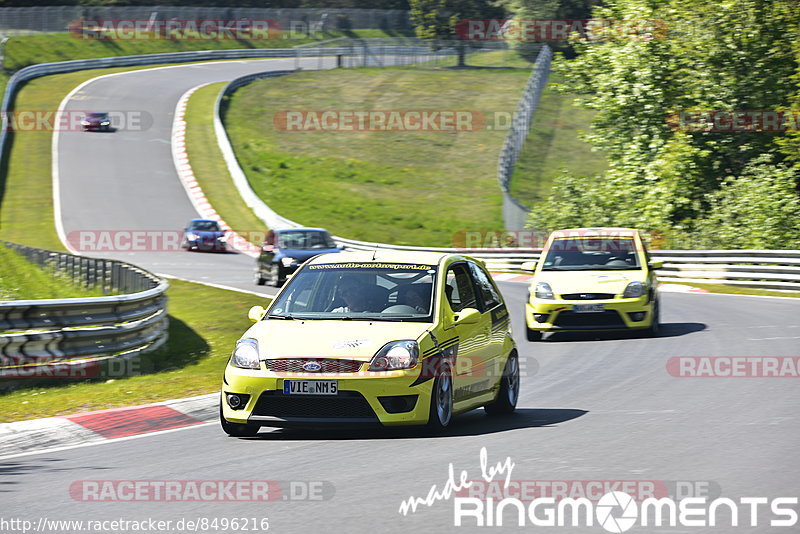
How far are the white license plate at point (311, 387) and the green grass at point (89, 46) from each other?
222 feet

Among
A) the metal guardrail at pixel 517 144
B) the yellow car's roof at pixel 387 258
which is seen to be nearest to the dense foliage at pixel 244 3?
the metal guardrail at pixel 517 144

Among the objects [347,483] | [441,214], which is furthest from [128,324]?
[441,214]

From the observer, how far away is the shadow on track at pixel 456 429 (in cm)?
925

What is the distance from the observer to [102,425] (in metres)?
10.2

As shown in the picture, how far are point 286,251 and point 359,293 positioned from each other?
17.3 meters

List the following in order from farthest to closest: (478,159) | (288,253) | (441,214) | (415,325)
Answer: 1. (478,159)
2. (441,214)
3. (288,253)
4. (415,325)

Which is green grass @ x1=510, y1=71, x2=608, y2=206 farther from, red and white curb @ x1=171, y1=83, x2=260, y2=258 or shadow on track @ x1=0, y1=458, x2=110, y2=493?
shadow on track @ x1=0, y1=458, x2=110, y2=493

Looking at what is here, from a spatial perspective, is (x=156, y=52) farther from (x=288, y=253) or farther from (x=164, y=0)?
(x=288, y=253)

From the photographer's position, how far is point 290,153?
58656 mm

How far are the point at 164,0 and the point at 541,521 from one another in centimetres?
10008

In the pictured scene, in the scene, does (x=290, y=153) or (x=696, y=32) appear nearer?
(x=696, y=32)

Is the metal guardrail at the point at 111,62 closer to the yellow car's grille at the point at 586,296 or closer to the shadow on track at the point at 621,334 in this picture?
the shadow on track at the point at 621,334

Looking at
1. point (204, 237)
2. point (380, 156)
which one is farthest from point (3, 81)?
point (204, 237)

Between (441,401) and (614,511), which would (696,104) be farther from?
(614,511)
